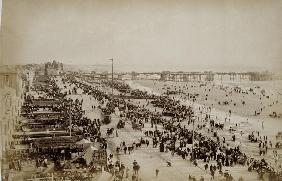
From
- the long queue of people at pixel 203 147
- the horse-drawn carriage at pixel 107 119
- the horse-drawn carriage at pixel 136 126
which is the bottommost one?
the long queue of people at pixel 203 147

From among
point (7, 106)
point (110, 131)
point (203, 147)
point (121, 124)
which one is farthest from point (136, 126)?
point (7, 106)

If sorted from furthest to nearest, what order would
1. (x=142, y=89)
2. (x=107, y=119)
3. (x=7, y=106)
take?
1. (x=142, y=89)
2. (x=107, y=119)
3. (x=7, y=106)

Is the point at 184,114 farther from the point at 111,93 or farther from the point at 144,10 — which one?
the point at 144,10

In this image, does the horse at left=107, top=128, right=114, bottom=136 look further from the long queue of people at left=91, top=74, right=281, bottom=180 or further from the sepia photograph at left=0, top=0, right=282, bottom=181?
the long queue of people at left=91, top=74, right=281, bottom=180

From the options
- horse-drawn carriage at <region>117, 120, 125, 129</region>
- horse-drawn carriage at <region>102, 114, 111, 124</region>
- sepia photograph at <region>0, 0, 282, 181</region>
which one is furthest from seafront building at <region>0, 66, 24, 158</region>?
horse-drawn carriage at <region>117, 120, 125, 129</region>

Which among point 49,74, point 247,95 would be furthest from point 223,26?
point 49,74

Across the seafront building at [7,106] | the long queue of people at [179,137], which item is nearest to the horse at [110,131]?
the long queue of people at [179,137]

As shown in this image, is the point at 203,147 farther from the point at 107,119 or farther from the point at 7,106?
the point at 7,106

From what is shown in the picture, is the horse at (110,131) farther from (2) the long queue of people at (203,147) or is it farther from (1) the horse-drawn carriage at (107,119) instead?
(2) the long queue of people at (203,147)
